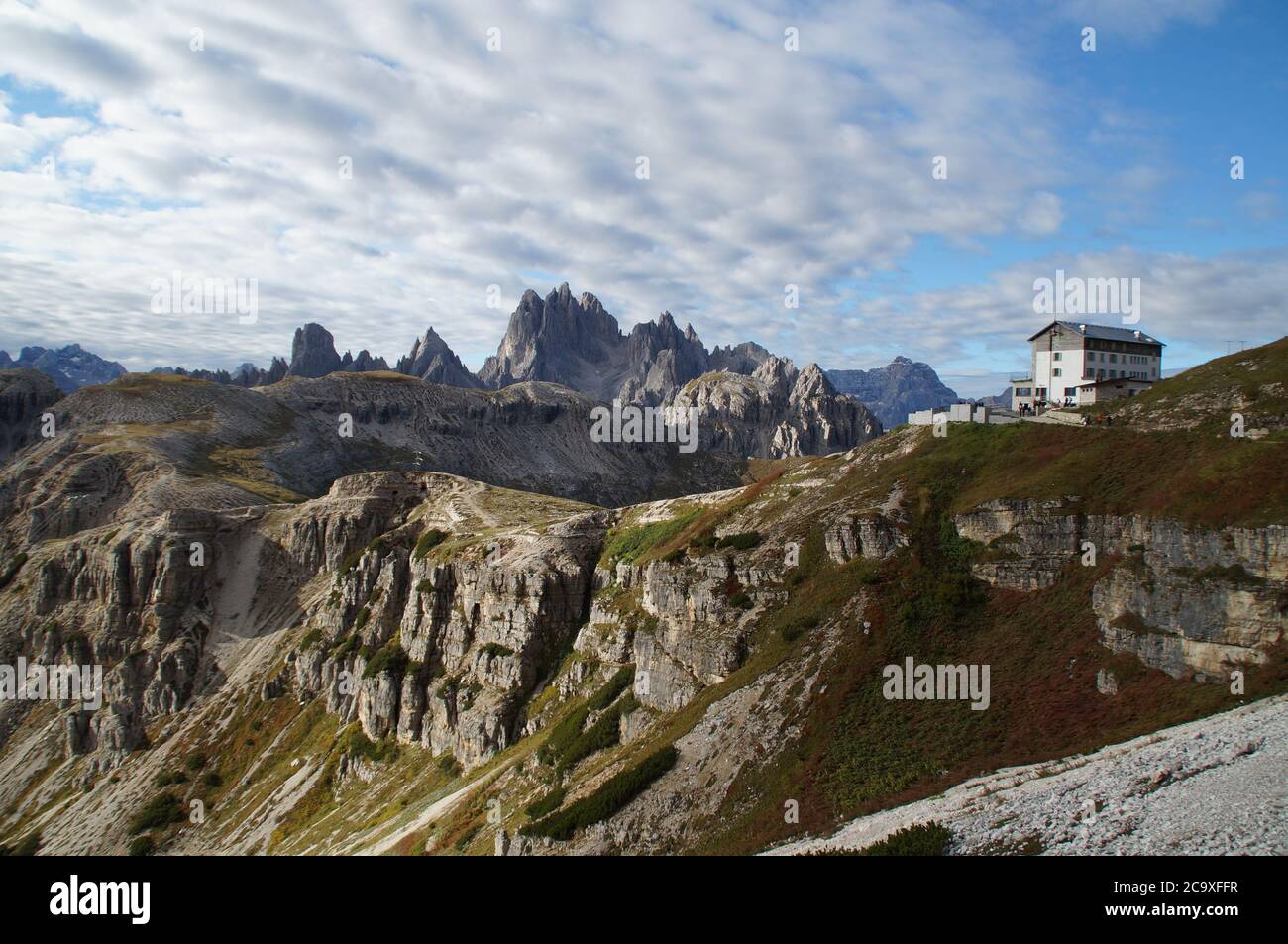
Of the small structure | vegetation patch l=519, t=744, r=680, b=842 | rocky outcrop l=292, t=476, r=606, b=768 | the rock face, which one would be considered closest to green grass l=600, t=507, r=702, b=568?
rocky outcrop l=292, t=476, r=606, b=768

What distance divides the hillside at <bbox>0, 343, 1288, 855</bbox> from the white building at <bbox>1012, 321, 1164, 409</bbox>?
820 inches

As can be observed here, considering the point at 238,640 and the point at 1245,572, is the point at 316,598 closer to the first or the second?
the point at 238,640

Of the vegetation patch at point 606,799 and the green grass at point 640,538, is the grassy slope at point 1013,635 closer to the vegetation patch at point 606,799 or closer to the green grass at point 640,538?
the vegetation patch at point 606,799

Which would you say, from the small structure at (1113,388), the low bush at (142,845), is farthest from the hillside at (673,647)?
the small structure at (1113,388)

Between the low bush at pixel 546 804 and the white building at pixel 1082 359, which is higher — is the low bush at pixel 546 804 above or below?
below

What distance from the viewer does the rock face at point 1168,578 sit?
117 feet

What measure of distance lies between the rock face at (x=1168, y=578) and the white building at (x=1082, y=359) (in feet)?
113

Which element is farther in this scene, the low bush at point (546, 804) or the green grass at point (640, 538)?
the green grass at point (640, 538)

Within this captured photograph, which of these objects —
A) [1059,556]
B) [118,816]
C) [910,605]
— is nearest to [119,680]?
[118,816]

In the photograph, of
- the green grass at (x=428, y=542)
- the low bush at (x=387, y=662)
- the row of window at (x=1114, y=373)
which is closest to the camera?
the row of window at (x=1114, y=373)

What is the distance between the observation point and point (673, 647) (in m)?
57.6

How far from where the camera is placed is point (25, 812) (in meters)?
95.7

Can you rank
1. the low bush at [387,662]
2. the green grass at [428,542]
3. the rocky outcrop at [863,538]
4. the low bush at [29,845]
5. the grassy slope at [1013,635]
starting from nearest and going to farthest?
the grassy slope at [1013,635], the rocky outcrop at [863,538], the low bush at [29,845], the low bush at [387,662], the green grass at [428,542]
